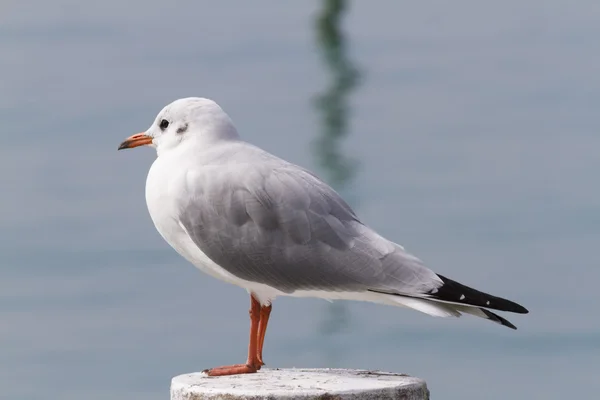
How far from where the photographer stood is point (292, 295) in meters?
7.35

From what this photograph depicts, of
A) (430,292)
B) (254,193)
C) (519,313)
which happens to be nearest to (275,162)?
(254,193)

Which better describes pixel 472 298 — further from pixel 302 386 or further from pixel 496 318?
pixel 302 386

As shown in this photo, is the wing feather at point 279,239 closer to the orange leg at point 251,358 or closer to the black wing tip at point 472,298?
the black wing tip at point 472,298

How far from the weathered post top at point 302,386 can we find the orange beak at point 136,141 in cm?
180

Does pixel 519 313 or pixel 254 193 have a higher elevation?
pixel 254 193

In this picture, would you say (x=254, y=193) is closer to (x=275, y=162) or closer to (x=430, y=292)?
(x=275, y=162)

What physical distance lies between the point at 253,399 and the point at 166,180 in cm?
178

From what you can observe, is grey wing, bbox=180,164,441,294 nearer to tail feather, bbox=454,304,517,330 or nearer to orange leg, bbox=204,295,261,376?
tail feather, bbox=454,304,517,330

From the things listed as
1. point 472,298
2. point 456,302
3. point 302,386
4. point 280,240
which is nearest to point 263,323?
point 280,240

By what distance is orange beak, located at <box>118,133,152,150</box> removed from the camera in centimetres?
786

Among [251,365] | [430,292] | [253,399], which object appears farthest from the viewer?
[251,365]

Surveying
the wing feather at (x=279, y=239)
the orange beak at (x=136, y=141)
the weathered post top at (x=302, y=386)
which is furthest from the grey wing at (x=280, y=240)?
the orange beak at (x=136, y=141)

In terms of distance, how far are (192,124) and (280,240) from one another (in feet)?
3.73

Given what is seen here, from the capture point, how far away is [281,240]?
7.20 meters
